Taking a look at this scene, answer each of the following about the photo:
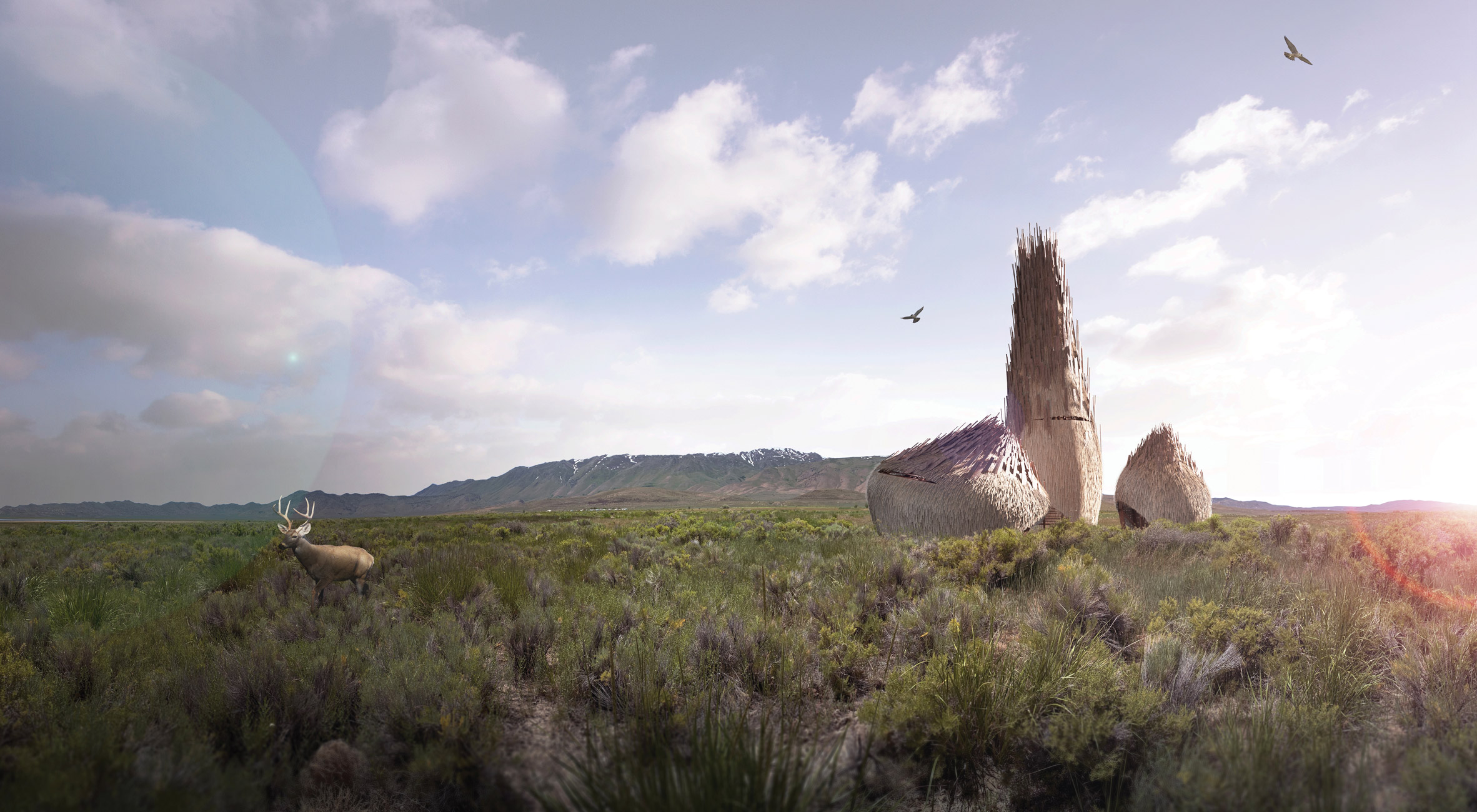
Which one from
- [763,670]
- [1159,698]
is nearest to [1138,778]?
[1159,698]

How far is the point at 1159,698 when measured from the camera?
10.6ft

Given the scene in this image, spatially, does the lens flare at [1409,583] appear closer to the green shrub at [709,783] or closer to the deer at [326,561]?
the green shrub at [709,783]

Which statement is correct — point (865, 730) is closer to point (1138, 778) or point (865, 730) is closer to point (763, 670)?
point (763, 670)

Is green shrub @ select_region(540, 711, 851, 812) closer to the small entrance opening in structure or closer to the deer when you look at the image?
the deer

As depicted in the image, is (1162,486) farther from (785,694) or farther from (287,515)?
(287,515)

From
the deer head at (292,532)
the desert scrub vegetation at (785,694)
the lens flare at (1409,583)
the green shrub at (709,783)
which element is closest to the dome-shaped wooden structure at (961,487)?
the desert scrub vegetation at (785,694)

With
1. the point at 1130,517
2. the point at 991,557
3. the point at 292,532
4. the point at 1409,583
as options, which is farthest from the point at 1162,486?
the point at 292,532

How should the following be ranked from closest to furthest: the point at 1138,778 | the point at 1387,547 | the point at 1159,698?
1. the point at 1138,778
2. the point at 1159,698
3. the point at 1387,547

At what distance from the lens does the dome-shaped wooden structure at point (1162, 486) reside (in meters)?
12.8

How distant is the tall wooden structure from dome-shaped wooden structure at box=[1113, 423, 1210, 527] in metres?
2.00

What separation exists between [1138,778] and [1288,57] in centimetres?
1060

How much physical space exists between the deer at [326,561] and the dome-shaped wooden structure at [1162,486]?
14497mm

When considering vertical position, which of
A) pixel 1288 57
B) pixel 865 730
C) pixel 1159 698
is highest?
pixel 1288 57

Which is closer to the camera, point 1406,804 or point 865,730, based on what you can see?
point 1406,804
